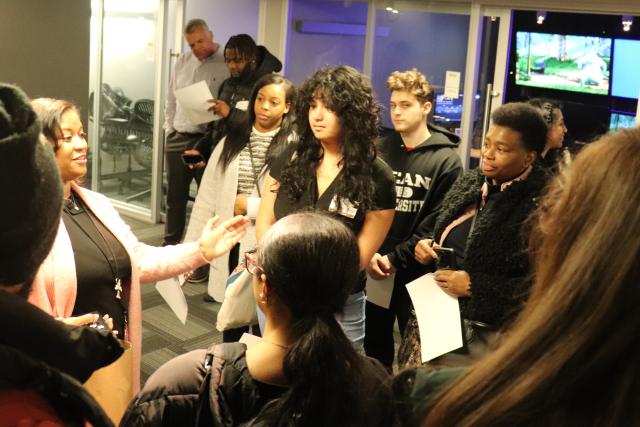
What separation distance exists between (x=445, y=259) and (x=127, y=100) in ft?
16.8

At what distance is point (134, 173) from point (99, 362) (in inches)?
258

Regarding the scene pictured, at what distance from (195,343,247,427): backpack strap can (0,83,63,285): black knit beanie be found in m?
0.67

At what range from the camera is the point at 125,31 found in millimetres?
6684

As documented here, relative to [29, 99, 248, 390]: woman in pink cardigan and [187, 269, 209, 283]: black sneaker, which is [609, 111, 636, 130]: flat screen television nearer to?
[187, 269, 209, 283]: black sneaker

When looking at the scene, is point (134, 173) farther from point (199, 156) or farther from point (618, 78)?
point (618, 78)

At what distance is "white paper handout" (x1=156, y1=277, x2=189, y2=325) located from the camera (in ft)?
7.85

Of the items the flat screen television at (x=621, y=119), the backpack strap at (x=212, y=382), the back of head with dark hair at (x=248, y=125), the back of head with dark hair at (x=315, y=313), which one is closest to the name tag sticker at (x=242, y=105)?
the back of head with dark hair at (x=248, y=125)

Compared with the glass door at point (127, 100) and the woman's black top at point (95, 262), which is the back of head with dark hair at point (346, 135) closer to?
the woman's black top at point (95, 262)

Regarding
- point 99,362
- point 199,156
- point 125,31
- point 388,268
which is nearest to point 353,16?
point 125,31

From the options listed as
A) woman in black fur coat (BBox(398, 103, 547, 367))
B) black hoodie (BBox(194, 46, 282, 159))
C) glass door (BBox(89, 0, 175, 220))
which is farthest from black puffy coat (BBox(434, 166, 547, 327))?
glass door (BBox(89, 0, 175, 220))

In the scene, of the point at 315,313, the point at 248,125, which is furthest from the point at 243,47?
the point at 315,313

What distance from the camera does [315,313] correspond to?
1.40m

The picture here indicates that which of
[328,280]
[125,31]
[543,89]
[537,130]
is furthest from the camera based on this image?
[125,31]

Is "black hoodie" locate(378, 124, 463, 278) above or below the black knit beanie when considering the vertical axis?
below
